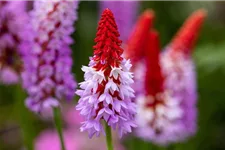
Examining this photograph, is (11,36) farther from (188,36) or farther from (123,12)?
(123,12)

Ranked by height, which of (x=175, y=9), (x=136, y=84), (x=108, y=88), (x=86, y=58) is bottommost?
(x=108, y=88)

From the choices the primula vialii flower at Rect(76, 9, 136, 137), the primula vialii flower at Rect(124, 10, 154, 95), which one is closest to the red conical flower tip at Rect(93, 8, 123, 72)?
the primula vialii flower at Rect(76, 9, 136, 137)

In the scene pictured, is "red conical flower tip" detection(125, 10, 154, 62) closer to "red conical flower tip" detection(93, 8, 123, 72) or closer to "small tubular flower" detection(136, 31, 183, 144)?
"small tubular flower" detection(136, 31, 183, 144)

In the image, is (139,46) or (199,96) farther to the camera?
(199,96)

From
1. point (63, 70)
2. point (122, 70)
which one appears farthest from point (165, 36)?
point (122, 70)

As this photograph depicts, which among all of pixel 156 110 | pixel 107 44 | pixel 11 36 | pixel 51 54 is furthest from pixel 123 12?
pixel 107 44

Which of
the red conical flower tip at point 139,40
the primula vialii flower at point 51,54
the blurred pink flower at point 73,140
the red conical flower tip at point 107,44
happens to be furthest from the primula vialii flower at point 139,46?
the red conical flower tip at point 107,44

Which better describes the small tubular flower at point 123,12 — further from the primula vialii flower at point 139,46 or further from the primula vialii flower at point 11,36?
the primula vialii flower at point 11,36

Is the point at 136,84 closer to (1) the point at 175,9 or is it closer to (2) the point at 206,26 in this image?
(2) the point at 206,26
